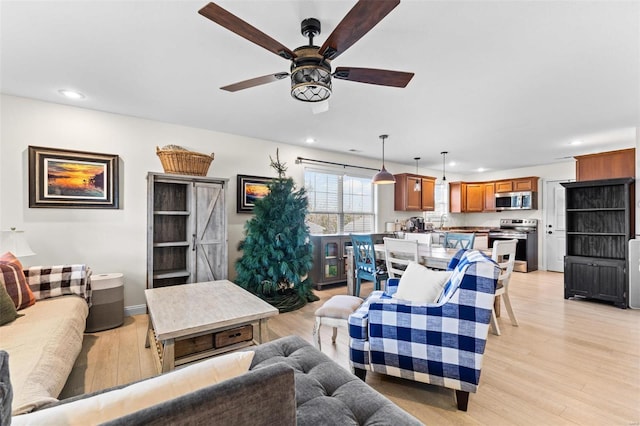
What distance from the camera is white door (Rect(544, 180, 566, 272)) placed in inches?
258

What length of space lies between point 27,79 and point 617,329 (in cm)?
655

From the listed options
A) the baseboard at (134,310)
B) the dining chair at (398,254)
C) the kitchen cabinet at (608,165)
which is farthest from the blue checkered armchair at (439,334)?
the kitchen cabinet at (608,165)

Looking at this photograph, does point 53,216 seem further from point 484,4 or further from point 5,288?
point 484,4

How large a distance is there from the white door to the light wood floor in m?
3.29

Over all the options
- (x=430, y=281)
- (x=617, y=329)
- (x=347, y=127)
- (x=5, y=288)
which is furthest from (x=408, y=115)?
(x=5, y=288)

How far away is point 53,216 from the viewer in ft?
10.5

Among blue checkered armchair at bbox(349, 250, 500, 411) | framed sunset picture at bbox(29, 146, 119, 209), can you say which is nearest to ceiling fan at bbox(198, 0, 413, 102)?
blue checkered armchair at bbox(349, 250, 500, 411)

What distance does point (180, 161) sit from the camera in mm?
3510

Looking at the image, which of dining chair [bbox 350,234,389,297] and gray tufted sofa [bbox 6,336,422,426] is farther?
dining chair [bbox 350,234,389,297]

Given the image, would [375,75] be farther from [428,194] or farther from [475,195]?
[475,195]

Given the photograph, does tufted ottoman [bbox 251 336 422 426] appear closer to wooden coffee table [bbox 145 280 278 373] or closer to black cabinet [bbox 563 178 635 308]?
wooden coffee table [bbox 145 280 278 373]

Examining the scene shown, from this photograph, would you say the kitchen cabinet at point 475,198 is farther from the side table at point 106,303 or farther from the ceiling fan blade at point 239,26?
the side table at point 106,303

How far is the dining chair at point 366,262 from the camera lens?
3676mm

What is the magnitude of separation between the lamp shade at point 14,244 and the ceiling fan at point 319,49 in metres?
2.48
